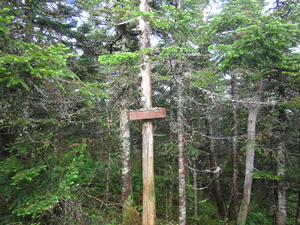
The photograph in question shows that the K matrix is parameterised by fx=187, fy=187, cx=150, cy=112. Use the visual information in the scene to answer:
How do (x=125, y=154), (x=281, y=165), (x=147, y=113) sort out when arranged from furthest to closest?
(x=281, y=165)
(x=125, y=154)
(x=147, y=113)

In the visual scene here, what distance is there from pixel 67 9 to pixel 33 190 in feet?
26.3

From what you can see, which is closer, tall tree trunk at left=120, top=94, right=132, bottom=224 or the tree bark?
the tree bark

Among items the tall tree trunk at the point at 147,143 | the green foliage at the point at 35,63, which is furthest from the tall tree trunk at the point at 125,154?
the green foliage at the point at 35,63

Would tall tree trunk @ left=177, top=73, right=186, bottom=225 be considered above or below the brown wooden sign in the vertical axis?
below

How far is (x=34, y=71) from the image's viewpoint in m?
3.33

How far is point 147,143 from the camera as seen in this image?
6047mm

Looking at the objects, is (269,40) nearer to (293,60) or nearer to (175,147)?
(293,60)

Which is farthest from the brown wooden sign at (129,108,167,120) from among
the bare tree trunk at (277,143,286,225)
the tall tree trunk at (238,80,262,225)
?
the bare tree trunk at (277,143,286,225)

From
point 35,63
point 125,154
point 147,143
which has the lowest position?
point 125,154

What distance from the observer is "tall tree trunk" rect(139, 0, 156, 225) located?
18.8 ft

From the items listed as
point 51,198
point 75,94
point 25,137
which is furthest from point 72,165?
point 75,94

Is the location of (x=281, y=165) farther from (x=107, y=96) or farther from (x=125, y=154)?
(x=107, y=96)

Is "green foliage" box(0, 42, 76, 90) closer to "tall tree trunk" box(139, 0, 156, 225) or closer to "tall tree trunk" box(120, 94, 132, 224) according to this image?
"tall tree trunk" box(139, 0, 156, 225)

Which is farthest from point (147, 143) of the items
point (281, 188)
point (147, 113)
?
point (281, 188)
